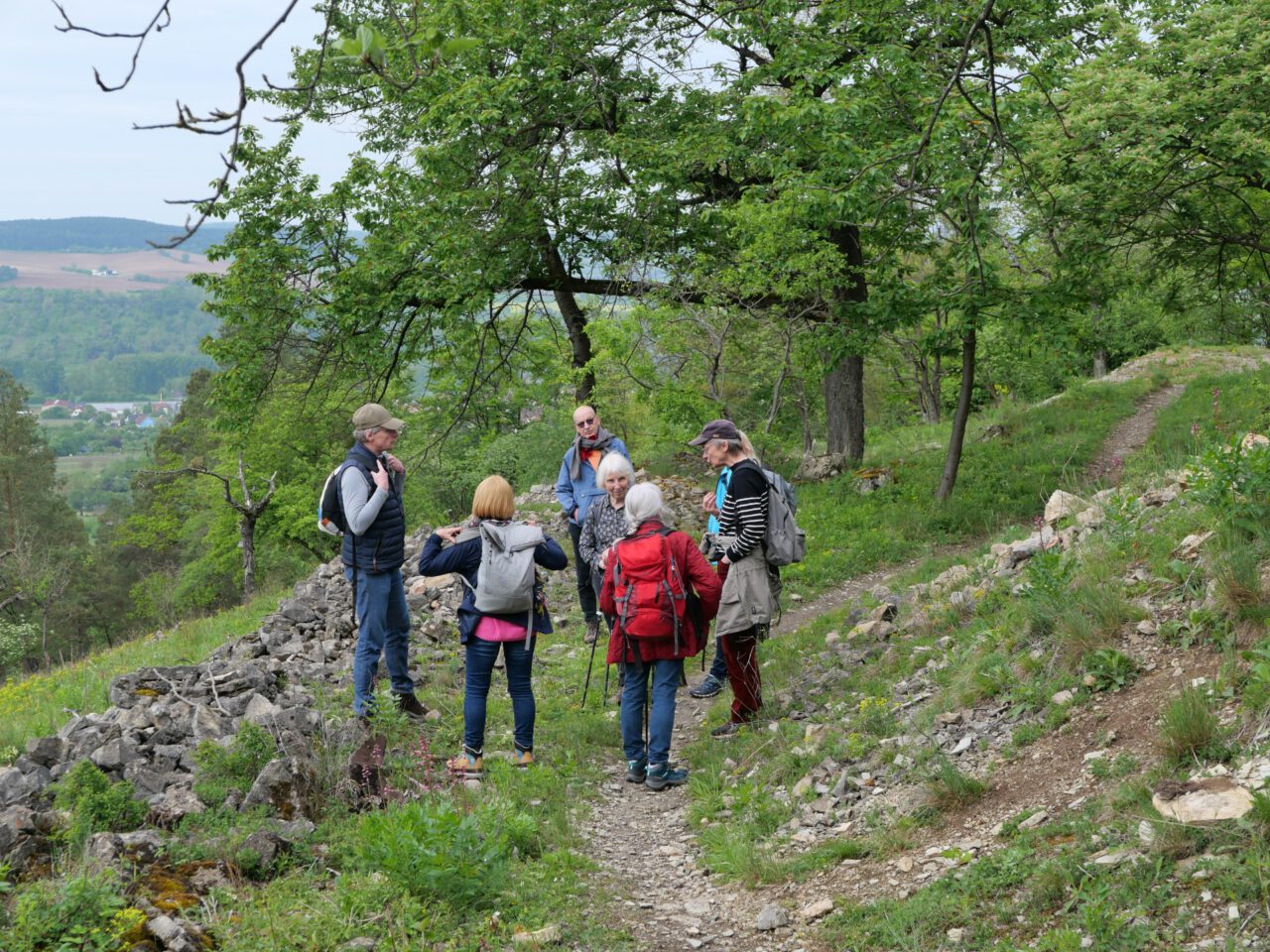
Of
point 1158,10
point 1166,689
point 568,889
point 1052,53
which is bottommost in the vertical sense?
point 568,889

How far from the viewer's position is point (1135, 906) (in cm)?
346

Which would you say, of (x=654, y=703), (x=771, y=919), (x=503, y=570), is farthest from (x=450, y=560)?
(x=771, y=919)

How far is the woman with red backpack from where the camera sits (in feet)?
20.4

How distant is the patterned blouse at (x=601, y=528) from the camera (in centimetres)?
750

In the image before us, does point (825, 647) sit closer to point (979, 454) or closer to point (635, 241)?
point (635, 241)

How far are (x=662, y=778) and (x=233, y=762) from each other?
2623 millimetres

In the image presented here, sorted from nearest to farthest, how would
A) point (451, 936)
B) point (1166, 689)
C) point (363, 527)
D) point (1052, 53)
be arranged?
→ point (451, 936)
point (1166, 689)
point (363, 527)
point (1052, 53)

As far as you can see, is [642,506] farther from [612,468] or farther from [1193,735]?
[1193,735]

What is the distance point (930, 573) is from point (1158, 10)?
30.9ft

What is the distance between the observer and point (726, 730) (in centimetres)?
705

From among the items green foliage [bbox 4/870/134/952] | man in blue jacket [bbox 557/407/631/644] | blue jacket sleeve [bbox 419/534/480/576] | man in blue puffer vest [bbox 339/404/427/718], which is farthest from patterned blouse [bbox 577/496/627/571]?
green foliage [bbox 4/870/134/952]

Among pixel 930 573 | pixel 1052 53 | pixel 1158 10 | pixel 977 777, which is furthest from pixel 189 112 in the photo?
pixel 1158 10

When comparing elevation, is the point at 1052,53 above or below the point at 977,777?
above

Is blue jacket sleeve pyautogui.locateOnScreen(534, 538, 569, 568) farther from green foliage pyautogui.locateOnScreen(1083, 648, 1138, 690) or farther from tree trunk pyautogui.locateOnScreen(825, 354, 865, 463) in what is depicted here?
tree trunk pyautogui.locateOnScreen(825, 354, 865, 463)
